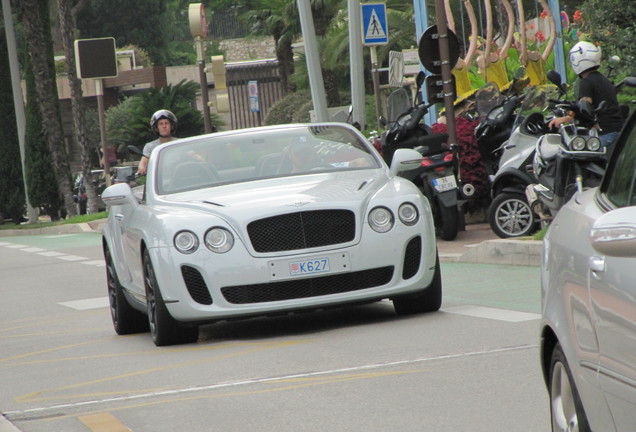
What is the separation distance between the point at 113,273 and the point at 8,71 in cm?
3327

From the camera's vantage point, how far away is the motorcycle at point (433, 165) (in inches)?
643

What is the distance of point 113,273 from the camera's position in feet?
38.1

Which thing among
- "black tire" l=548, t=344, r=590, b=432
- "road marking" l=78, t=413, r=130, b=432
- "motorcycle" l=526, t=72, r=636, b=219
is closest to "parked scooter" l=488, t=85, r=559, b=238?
"motorcycle" l=526, t=72, r=636, b=219

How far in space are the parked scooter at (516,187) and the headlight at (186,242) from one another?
646cm

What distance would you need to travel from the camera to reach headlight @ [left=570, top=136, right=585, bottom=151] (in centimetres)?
1301

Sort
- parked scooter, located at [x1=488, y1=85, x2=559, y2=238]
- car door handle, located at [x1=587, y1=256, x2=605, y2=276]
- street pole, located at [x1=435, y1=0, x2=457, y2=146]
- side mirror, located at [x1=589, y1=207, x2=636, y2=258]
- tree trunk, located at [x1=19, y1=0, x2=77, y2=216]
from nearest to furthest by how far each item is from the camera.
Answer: side mirror, located at [x1=589, y1=207, x2=636, y2=258], car door handle, located at [x1=587, y1=256, x2=605, y2=276], parked scooter, located at [x1=488, y1=85, x2=559, y2=238], street pole, located at [x1=435, y1=0, x2=457, y2=146], tree trunk, located at [x1=19, y1=0, x2=77, y2=216]

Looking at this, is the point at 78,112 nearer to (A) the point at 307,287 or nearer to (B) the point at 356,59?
(B) the point at 356,59

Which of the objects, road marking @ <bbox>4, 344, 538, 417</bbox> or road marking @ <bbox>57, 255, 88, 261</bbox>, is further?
road marking @ <bbox>57, 255, 88, 261</bbox>

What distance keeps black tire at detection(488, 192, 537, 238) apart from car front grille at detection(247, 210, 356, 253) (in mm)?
5995

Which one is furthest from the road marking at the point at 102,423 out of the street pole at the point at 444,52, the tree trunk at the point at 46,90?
the tree trunk at the point at 46,90

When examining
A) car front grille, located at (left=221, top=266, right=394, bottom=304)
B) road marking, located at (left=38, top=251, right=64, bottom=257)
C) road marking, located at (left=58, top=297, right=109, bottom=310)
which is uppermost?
car front grille, located at (left=221, top=266, right=394, bottom=304)

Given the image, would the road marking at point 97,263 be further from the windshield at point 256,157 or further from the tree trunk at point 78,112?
the tree trunk at point 78,112

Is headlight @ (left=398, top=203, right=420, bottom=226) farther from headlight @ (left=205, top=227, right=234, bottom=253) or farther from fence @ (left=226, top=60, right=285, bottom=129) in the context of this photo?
Result: fence @ (left=226, top=60, right=285, bottom=129)

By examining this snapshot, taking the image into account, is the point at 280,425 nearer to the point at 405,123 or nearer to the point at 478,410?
the point at 478,410
